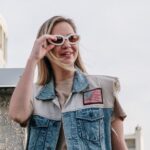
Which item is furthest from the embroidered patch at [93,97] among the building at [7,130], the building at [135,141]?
the building at [135,141]

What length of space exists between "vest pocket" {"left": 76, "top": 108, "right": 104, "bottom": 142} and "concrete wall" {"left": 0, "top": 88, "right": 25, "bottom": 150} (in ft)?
18.4

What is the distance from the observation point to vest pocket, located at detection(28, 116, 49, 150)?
3.13 metres

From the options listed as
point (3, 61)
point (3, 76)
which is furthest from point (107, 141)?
point (3, 61)

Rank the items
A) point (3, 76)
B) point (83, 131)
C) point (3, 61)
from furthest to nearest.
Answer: point (3, 61)
point (3, 76)
point (83, 131)

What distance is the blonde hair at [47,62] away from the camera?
10.6 ft

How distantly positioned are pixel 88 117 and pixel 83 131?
62 mm

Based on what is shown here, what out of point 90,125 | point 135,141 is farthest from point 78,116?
point 135,141

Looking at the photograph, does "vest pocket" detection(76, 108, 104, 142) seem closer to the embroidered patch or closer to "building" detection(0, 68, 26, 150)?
the embroidered patch

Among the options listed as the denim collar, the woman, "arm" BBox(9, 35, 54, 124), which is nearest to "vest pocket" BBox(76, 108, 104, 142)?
the woman

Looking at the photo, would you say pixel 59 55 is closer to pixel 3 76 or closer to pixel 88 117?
pixel 88 117

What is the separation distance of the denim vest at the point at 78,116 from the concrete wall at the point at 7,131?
18.1 ft

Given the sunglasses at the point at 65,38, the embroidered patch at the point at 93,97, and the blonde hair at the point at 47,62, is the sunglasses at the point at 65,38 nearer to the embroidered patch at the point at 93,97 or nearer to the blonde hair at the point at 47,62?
the blonde hair at the point at 47,62

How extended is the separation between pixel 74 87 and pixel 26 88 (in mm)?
214

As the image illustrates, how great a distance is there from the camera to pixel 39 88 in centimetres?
329
